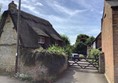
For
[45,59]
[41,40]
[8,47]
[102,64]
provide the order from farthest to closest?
1. [41,40]
2. [8,47]
3. [102,64]
4. [45,59]

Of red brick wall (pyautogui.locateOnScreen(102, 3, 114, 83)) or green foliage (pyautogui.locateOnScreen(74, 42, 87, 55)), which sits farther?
green foliage (pyautogui.locateOnScreen(74, 42, 87, 55))

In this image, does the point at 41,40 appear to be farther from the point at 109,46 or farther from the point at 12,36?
the point at 109,46

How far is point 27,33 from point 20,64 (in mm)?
4772

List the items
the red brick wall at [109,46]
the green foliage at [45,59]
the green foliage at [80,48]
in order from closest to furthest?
the red brick wall at [109,46]
the green foliage at [45,59]
the green foliage at [80,48]

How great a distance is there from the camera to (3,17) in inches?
843

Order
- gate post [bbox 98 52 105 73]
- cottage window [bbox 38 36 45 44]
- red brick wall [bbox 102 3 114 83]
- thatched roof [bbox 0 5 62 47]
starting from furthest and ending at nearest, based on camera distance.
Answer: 1. cottage window [bbox 38 36 45 44]
2. thatched roof [bbox 0 5 62 47]
3. gate post [bbox 98 52 105 73]
4. red brick wall [bbox 102 3 114 83]

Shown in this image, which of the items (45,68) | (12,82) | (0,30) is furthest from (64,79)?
(0,30)

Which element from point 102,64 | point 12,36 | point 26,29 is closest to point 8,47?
point 12,36

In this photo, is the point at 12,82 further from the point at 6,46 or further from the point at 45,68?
the point at 6,46

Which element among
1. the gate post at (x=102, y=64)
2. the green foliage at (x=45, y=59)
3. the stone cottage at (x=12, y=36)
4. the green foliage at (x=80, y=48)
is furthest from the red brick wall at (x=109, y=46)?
the green foliage at (x=80, y=48)

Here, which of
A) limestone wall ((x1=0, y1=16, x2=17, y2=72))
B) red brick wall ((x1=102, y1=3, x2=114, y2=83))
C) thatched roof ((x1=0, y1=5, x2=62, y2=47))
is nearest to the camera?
red brick wall ((x1=102, y1=3, x2=114, y2=83))

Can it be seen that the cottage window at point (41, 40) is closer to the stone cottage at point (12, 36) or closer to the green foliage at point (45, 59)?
the stone cottage at point (12, 36)

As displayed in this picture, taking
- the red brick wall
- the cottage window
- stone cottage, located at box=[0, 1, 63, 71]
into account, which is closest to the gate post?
the red brick wall

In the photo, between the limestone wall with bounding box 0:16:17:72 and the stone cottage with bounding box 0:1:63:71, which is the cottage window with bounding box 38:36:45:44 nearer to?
the stone cottage with bounding box 0:1:63:71
